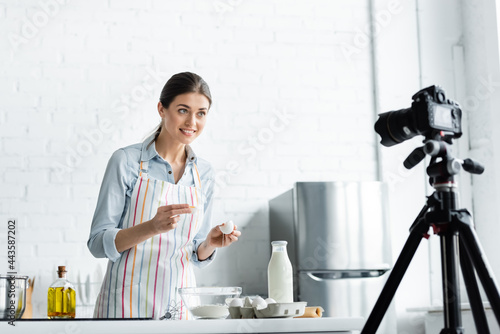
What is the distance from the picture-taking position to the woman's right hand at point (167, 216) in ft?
6.12

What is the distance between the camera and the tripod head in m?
1.45

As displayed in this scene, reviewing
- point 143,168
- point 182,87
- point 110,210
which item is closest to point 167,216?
point 110,210

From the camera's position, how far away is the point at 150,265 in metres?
2.31

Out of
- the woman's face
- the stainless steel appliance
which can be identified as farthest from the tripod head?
the stainless steel appliance

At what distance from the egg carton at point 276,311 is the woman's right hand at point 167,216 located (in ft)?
1.18

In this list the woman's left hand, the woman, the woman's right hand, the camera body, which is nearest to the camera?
the camera body

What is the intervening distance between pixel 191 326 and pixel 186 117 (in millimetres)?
1007

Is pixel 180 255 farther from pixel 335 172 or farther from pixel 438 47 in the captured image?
pixel 438 47

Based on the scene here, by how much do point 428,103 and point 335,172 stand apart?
2447 millimetres

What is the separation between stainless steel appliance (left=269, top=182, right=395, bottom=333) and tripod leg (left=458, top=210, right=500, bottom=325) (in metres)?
1.87

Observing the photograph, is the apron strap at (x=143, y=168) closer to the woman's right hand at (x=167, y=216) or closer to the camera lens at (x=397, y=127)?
the woman's right hand at (x=167, y=216)

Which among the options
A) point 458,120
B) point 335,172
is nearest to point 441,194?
point 458,120

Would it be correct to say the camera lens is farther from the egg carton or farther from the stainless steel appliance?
the stainless steel appliance

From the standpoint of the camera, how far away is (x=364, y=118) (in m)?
4.01
